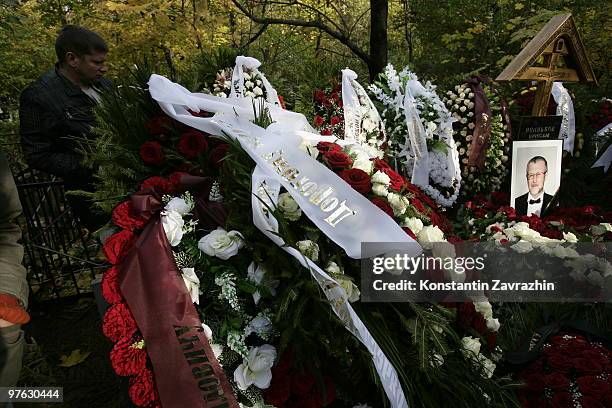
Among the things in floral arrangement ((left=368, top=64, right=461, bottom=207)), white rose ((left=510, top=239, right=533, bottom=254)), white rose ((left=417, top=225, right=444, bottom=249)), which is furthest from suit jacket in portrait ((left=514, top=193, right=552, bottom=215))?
white rose ((left=417, top=225, right=444, bottom=249))

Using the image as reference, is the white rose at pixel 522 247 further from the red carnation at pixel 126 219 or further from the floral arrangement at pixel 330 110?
the red carnation at pixel 126 219

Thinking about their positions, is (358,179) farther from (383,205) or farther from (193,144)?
(193,144)

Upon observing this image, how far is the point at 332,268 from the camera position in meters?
1.43

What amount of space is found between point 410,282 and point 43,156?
248cm

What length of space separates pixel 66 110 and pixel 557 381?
310cm

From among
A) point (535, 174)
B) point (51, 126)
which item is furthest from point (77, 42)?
point (535, 174)

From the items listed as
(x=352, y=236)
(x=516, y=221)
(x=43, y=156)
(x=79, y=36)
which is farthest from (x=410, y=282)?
(x=79, y=36)

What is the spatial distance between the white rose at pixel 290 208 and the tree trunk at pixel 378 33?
10.0ft

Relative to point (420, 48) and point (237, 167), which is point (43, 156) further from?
point (420, 48)

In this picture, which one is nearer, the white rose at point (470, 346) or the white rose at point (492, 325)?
the white rose at point (470, 346)

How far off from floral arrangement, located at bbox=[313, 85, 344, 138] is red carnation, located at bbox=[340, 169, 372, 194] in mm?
903

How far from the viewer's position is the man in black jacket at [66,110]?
109 inches

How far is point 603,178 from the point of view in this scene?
333 cm

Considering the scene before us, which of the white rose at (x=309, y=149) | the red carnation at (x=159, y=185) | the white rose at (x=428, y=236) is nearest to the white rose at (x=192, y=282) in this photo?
the red carnation at (x=159, y=185)
